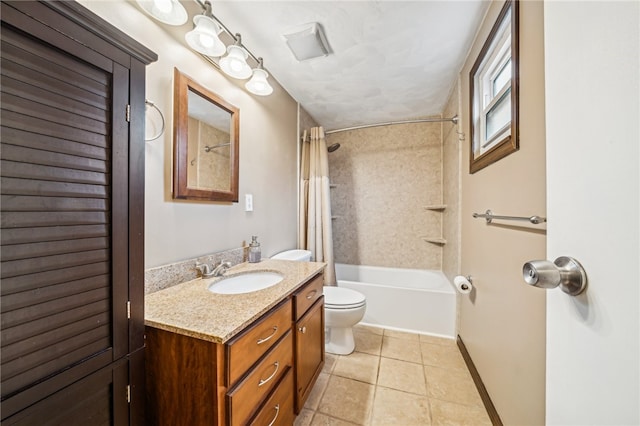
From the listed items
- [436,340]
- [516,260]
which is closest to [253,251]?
[516,260]

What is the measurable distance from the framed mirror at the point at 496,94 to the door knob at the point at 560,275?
2.73 feet

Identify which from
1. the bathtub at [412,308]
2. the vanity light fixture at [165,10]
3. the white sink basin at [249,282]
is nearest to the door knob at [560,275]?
the white sink basin at [249,282]

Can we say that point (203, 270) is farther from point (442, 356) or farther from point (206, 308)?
point (442, 356)

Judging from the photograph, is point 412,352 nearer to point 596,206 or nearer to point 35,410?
point 596,206

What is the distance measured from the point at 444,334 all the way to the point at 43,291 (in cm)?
254

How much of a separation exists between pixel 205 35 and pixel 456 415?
7.97ft

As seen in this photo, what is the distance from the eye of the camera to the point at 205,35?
1118mm

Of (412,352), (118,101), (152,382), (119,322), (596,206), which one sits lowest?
(412,352)

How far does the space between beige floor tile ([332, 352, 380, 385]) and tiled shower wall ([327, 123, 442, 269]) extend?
1414 mm

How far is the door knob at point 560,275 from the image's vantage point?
Result: 1.29ft

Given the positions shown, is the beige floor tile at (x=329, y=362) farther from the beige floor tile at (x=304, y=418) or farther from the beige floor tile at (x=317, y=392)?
the beige floor tile at (x=304, y=418)

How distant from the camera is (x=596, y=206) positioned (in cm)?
36

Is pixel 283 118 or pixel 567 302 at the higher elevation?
pixel 283 118

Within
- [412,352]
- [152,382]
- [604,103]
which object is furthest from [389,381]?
[604,103]
